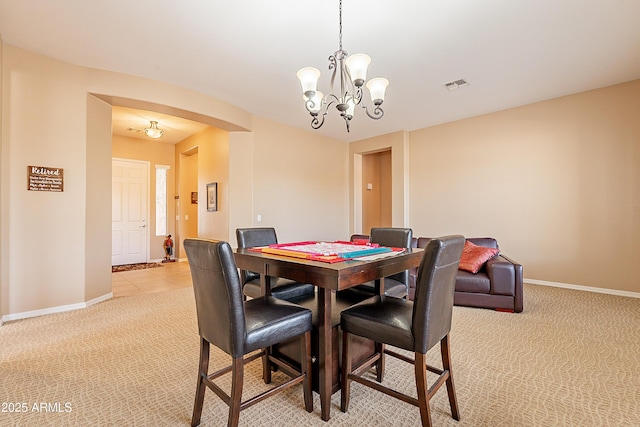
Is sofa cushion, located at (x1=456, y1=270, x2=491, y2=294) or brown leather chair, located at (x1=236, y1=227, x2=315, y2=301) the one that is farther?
sofa cushion, located at (x1=456, y1=270, x2=491, y2=294)

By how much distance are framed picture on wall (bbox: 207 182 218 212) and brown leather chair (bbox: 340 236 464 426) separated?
4.31 metres

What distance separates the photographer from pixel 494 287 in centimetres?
331

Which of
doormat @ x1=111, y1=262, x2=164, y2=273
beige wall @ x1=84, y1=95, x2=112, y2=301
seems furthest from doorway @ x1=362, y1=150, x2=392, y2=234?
beige wall @ x1=84, y1=95, x2=112, y2=301

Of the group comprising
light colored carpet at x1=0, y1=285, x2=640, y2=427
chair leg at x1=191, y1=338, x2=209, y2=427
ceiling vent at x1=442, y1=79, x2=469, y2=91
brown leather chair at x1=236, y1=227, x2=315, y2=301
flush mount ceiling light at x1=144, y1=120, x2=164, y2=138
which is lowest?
light colored carpet at x1=0, y1=285, x2=640, y2=427

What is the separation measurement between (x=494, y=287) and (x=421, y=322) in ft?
8.23

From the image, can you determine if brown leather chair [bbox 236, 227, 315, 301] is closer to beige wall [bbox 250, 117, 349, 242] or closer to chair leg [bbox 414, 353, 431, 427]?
chair leg [bbox 414, 353, 431, 427]

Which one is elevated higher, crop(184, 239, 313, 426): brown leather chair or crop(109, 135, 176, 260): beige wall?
crop(109, 135, 176, 260): beige wall

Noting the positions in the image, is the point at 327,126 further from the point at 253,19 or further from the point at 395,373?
the point at 395,373

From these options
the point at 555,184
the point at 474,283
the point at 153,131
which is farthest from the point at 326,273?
the point at 153,131

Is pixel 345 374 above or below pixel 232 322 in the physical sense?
below

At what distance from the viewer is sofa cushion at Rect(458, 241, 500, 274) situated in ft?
11.6

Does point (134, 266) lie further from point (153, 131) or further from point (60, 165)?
point (60, 165)

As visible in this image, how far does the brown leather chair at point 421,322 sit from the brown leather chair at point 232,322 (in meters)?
0.25

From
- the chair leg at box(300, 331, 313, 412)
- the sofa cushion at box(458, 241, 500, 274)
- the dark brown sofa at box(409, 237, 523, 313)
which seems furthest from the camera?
the sofa cushion at box(458, 241, 500, 274)
